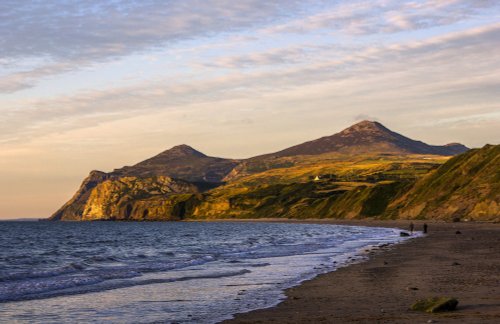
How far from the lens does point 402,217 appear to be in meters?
190

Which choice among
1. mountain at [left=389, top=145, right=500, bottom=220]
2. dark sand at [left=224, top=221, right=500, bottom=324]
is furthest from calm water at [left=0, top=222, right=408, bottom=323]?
mountain at [left=389, top=145, right=500, bottom=220]

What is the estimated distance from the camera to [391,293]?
2964cm

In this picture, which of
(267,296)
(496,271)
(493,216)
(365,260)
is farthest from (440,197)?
(267,296)

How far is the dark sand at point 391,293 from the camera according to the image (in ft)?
74.0

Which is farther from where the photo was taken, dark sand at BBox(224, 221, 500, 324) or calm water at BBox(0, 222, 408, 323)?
calm water at BBox(0, 222, 408, 323)

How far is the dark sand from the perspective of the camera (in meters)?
22.5

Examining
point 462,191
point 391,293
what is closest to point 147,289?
point 391,293

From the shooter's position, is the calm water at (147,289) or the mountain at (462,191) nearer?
the calm water at (147,289)

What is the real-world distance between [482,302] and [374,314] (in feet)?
16.1

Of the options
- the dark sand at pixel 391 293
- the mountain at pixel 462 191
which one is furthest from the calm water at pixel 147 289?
the mountain at pixel 462 191

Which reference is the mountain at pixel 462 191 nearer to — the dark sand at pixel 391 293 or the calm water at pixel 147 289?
the calm water at pixel 147 289

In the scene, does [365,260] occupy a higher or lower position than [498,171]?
lower

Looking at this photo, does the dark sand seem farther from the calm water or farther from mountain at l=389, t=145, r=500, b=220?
mountain at l=389, t=145, r=500, b=220

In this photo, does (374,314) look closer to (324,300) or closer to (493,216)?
(324,300)
